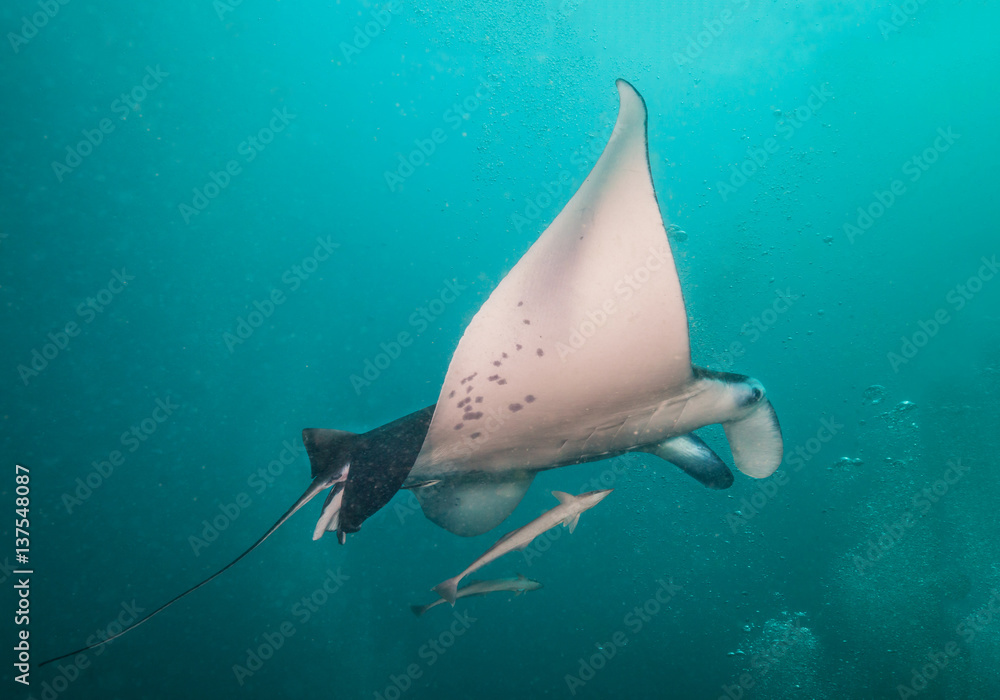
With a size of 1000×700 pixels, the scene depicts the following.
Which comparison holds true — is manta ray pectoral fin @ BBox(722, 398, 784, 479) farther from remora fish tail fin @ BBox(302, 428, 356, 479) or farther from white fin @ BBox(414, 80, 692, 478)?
remora fish tail fin @ BBox(302, 428, 356, 479)

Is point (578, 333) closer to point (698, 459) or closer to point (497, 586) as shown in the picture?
point (698, 459)

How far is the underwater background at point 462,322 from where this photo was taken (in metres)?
5.20

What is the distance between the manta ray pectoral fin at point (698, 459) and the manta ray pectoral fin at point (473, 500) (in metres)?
0.87

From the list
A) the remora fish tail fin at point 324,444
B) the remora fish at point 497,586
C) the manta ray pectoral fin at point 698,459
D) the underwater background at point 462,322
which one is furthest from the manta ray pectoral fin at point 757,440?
the underwater background at point 462,322

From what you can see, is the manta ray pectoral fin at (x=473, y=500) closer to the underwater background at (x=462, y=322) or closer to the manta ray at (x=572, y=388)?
the manta ray at (x=572, y=388)

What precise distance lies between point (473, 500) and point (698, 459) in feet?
4.67

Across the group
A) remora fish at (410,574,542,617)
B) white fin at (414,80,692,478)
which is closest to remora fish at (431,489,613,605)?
white fin at (414,80,692,478)

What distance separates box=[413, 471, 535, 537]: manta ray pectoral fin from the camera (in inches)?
112

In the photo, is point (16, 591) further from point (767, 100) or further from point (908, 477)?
point (908, 477)

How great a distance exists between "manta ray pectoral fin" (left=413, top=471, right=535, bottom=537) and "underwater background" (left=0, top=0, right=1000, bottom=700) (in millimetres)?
3564

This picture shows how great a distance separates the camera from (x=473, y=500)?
115 inches

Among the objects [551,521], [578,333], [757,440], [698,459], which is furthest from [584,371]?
[757,440]

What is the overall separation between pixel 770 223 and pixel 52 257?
9.17 meters

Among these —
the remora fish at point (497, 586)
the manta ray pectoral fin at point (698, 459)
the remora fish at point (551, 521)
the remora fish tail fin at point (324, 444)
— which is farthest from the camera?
the remora fish at point (497, 586)
